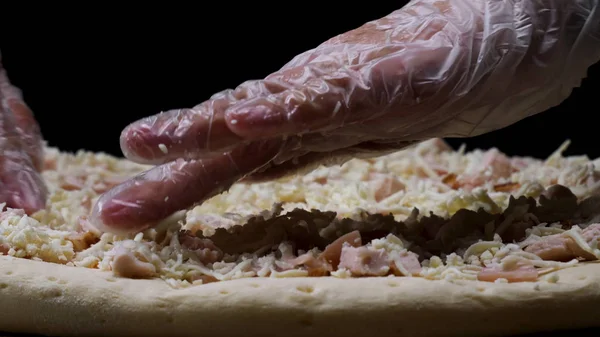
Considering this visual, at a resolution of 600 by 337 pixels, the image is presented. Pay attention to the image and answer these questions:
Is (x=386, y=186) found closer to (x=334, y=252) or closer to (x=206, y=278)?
(x=334, y=252)

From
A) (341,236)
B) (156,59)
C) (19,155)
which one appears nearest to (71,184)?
(19,155)

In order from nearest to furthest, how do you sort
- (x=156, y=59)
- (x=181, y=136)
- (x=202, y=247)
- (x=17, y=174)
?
(x=181, y=136)
(x=202, y=247)
(x=17, y=174)
(x=156, y=59)

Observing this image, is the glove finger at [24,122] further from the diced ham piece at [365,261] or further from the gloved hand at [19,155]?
the diced ham piece at [365,261]

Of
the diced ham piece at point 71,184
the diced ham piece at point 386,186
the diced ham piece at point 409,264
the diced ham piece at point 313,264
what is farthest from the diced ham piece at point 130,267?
the diced ham piece at point 71,184

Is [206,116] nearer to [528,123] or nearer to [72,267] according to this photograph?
[72,267]

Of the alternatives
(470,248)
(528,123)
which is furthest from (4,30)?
(470,248)

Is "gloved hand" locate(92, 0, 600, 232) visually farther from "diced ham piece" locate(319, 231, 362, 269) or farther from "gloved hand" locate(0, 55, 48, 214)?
"gloved hand" locate(0, 55, 48, 214)
